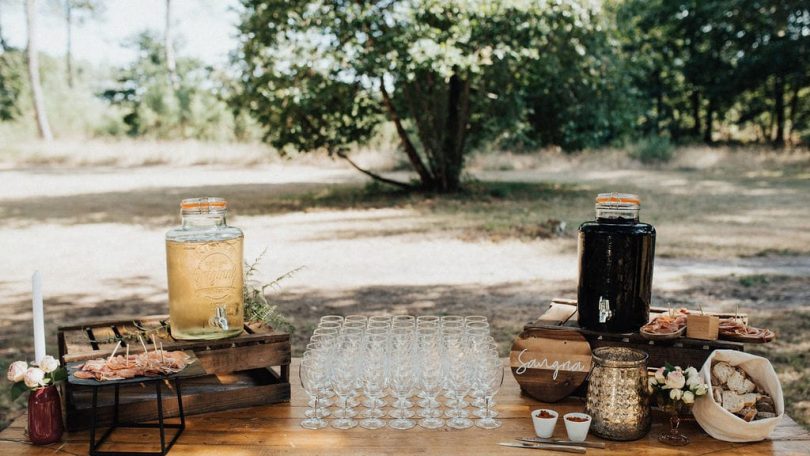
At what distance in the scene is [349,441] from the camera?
161cm

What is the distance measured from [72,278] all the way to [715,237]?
7223mm

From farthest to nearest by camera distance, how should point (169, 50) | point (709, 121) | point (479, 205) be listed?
point (169, 50) → point (709, 121) → point (479, 205)

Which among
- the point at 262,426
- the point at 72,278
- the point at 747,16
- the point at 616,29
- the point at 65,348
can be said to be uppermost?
the point at 747,16

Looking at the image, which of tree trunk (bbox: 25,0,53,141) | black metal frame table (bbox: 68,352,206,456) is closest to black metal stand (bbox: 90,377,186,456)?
black metal frame table (bbox: 68,352,206,456)

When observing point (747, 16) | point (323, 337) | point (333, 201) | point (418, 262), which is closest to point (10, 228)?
point (333, 201)

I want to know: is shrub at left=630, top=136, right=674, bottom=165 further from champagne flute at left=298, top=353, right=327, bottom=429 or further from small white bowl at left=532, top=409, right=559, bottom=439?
champagne flute at left=298, top=353, right=327, bottom=429

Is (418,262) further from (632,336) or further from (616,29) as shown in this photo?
(616,29)

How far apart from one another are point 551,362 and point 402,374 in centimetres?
43

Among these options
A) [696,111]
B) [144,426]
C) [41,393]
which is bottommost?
[144,426]

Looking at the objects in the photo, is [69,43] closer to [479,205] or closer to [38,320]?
[479,205]

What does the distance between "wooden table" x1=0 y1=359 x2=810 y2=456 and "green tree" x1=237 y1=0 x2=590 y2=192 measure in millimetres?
8759

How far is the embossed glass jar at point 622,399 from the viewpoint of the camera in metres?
1.63

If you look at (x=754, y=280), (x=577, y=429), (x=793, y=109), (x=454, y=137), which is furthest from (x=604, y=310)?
(x=793, y=109)

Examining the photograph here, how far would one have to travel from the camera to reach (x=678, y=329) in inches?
72.9
